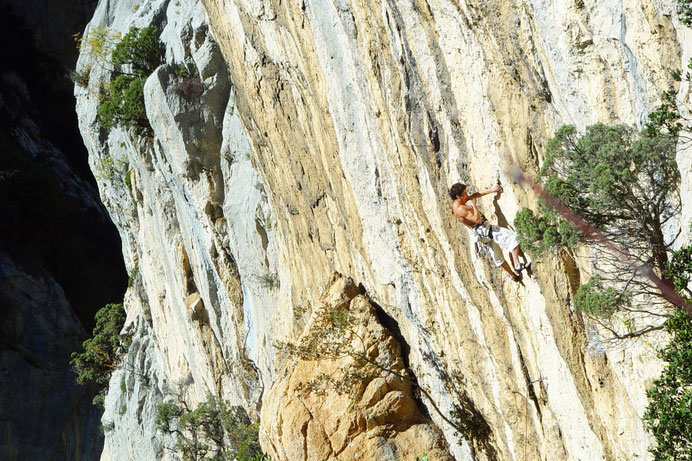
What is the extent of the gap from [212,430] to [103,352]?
9.67 metres

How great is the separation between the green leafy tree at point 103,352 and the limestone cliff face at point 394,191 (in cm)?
755

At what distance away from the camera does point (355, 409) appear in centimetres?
1214

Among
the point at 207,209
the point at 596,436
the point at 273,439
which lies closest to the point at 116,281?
the point at 207,209

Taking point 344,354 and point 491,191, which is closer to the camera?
point 491,191

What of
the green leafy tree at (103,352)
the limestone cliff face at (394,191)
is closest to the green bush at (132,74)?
the limestone cliff face at (394,191)

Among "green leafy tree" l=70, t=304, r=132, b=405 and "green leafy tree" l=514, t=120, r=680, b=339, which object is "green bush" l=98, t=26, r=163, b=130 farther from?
"green leafy tree" l=514, t=120, r=680, b=339

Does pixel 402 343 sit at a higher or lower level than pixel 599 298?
higher

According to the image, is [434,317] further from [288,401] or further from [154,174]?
[154,174]

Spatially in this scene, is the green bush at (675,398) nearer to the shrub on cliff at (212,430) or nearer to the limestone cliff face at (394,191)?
the limestone cliff face at (394,191)

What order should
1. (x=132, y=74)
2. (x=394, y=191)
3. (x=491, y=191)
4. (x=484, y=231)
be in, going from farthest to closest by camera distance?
(x=132, y=74)
(x=394, y=191)
(x=484, y=231)
(x=491, y=191)

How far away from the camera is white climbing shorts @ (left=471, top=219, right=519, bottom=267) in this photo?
8648mm

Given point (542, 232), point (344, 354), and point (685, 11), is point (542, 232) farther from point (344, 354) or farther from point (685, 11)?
point (344, 354)

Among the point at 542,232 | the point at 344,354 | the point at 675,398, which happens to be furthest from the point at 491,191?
the point at 344,354

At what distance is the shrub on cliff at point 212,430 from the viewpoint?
18.1 metres
